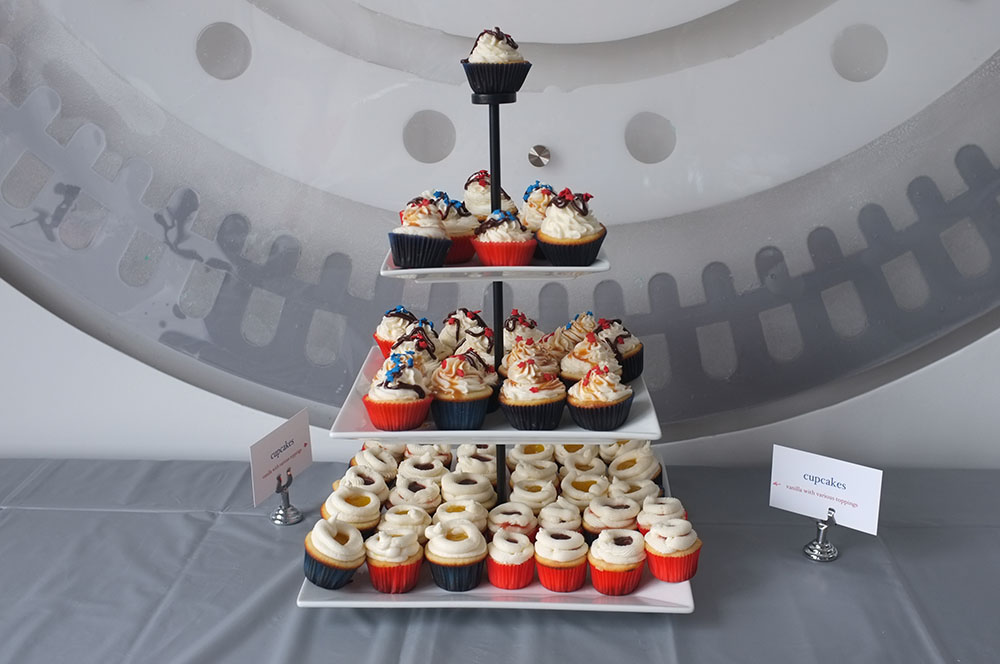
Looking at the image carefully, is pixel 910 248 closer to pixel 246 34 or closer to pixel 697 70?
pixel 697 70

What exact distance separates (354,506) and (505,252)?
1.95ft

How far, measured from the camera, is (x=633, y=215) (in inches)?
91.7

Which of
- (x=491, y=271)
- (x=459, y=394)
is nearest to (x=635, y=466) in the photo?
(x=459, y=394)

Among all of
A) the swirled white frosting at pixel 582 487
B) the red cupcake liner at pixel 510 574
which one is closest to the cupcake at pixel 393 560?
the red cupcake liner at pixel 510 574

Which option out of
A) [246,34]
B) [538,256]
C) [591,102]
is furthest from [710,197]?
[246,34]

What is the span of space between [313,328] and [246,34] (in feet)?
2.45

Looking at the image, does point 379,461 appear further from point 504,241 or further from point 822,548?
point 822,548

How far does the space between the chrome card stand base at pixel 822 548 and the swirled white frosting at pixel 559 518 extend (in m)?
0.51

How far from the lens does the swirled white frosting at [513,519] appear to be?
1815 millimetres

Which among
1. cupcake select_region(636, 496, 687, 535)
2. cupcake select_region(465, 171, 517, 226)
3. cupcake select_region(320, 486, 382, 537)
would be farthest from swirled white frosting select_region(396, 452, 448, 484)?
cupcake select_region(465, 171, 517, 226)

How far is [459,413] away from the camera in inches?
68.1

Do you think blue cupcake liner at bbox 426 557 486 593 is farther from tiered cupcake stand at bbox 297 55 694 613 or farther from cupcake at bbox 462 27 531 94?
cupcake at bbox 462 27 531 94

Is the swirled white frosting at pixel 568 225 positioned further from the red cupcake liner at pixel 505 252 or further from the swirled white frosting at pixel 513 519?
the swirled white frosting at pixel 513 519

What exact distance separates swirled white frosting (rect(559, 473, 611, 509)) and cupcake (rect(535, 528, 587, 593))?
0.17 meters
